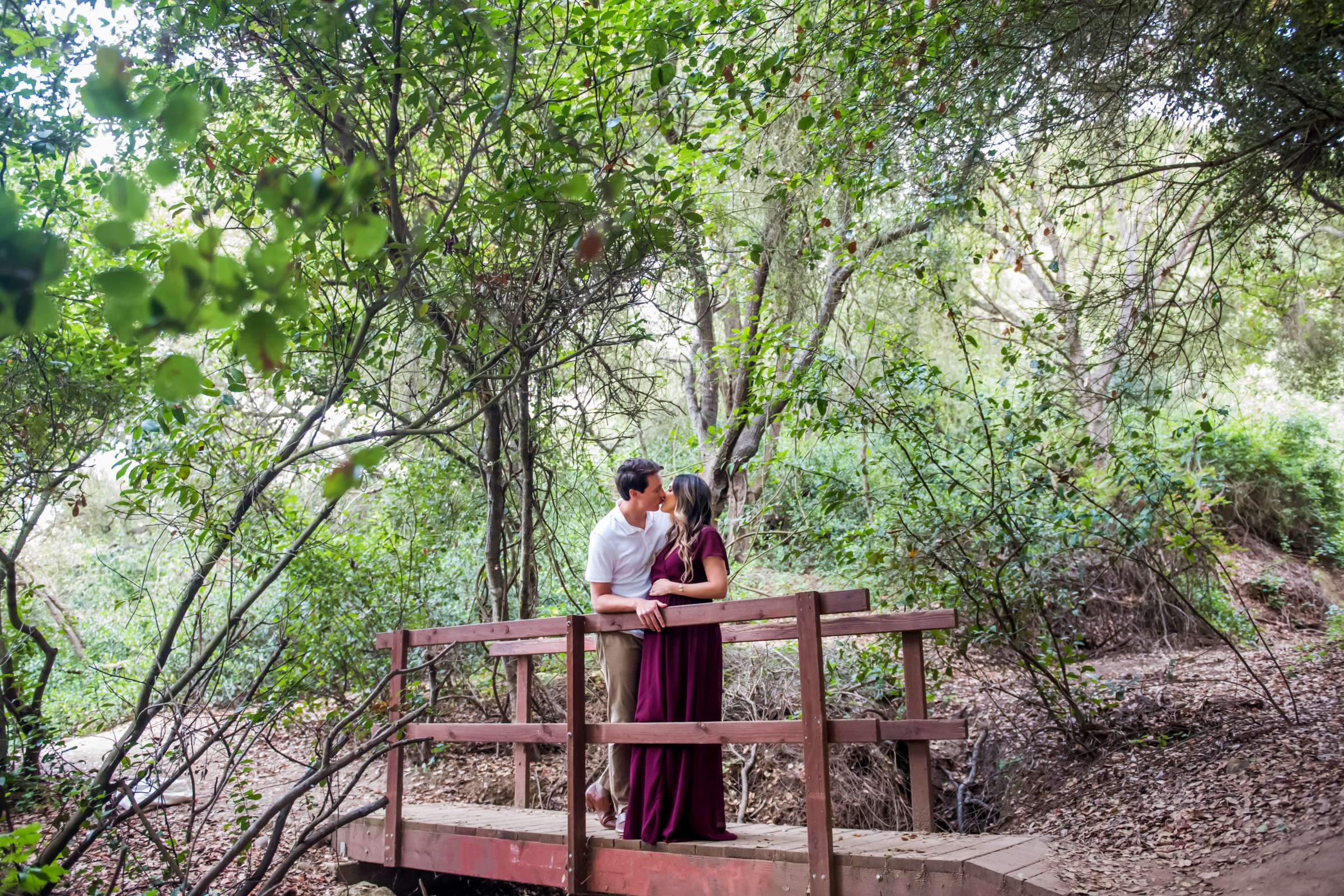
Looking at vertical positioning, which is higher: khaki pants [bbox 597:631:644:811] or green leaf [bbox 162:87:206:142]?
green leaf [bbox 162:87:206:142]

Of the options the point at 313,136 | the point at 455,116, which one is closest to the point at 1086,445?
the point at 455,116

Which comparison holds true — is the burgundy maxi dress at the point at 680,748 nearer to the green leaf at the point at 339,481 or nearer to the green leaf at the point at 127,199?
the green leaf at the point at 339,481

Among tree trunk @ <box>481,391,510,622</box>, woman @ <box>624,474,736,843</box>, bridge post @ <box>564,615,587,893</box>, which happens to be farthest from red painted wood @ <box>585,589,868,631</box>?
tree trunk @ <box>481,391,510,622</box>

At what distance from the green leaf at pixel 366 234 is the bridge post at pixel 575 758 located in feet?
11.7

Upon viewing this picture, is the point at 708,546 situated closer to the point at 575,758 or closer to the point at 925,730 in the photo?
the point at 575,758

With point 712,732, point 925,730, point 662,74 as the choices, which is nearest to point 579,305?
point 662,74

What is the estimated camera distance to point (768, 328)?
777cm

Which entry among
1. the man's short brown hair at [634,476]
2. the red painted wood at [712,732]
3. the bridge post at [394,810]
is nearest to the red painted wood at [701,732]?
the red painted wood at [712,732]

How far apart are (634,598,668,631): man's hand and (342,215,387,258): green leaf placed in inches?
128

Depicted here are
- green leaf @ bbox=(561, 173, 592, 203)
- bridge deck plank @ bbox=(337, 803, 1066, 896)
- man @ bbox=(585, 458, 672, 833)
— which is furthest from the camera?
man @ bbox=(585, 458, 672, 833)

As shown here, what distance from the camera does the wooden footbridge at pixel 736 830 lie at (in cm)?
→ 373

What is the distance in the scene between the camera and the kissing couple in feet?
14.3

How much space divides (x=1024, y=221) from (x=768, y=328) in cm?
989

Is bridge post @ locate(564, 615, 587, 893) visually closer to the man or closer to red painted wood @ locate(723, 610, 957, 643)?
the man
